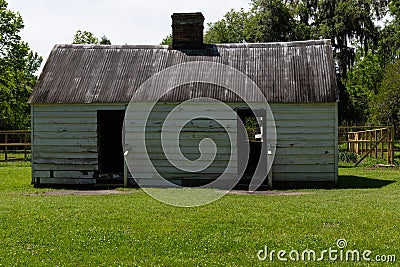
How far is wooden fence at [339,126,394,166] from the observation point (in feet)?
79.6

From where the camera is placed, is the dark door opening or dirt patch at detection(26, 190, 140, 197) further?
the dark door opening

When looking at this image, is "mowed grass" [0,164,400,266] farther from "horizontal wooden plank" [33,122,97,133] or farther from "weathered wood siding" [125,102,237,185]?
"horizontal wooden plank" [33,122,97,133]

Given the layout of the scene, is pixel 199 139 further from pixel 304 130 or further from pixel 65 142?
pixel 65 142

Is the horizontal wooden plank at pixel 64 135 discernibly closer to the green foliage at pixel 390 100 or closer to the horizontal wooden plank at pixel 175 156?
the horizontal wooden plank at pixel 175 156

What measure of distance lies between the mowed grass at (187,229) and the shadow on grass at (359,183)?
9.05 ft

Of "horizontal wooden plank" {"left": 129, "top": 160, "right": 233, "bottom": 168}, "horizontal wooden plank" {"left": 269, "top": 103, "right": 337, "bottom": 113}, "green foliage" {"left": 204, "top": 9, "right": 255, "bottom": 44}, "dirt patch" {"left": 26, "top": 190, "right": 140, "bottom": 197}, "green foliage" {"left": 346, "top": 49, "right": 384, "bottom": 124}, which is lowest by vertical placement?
"dirt patch" {"left": 26, "top": 190, "right": 140, "bottom": 197}

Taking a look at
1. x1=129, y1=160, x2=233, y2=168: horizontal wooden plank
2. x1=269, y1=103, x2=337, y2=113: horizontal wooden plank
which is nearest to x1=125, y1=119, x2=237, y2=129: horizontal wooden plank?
x1=129, y1=160, x2=233, y2=168: horizontal wooden plank

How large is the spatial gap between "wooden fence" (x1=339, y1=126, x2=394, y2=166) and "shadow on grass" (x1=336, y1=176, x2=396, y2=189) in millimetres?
5037

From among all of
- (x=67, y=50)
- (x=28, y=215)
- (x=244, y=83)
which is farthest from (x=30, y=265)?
(x=67, y=50)

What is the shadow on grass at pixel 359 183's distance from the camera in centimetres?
1687

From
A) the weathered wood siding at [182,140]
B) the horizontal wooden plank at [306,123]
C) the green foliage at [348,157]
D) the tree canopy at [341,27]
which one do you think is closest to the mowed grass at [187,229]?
the weathered wood siding at [182,140]

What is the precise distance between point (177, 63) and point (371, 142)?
9554 millimetres

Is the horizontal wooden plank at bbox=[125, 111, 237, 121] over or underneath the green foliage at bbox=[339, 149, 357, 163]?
over

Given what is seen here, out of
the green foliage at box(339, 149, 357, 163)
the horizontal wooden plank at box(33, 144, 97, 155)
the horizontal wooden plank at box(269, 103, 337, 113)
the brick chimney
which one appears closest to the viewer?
the horizontal wooden plank at box(269, 103, 337, 113)
